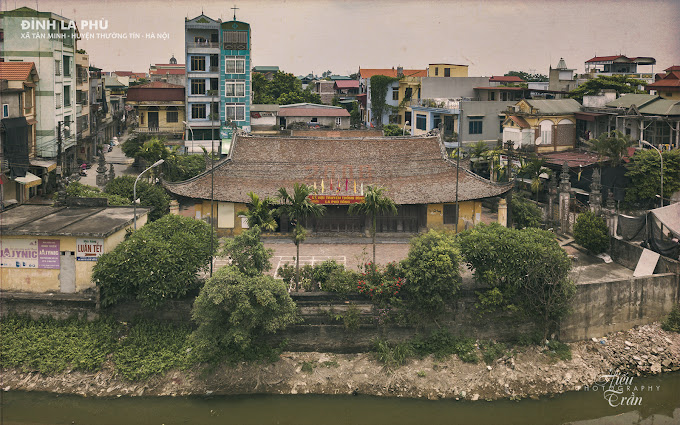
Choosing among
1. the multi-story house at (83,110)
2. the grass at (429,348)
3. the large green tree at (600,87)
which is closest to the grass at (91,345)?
the grass at (429,348)

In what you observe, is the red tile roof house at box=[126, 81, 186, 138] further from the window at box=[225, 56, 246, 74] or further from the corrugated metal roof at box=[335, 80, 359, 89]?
the corrugated metal roof at box=[335, 80, 359, 89]

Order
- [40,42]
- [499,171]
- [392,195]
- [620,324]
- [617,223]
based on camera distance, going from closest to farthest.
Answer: [620,324] → [617,223] → [392,195] → [40,42] → [499,171]

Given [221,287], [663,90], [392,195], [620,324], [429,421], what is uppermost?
[663,90]

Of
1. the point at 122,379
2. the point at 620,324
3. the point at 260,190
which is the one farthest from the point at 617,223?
the point at 122,379

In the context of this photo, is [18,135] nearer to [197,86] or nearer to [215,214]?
[215,214]

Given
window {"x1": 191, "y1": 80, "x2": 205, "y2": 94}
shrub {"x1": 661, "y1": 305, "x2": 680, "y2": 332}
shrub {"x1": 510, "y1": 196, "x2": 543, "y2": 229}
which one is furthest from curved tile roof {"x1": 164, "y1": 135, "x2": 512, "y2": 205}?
window {"x1": 191, "y1": 80, "x2": 205, "y2": 94}

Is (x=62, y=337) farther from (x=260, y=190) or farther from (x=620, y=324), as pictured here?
(x=620, y=324)
